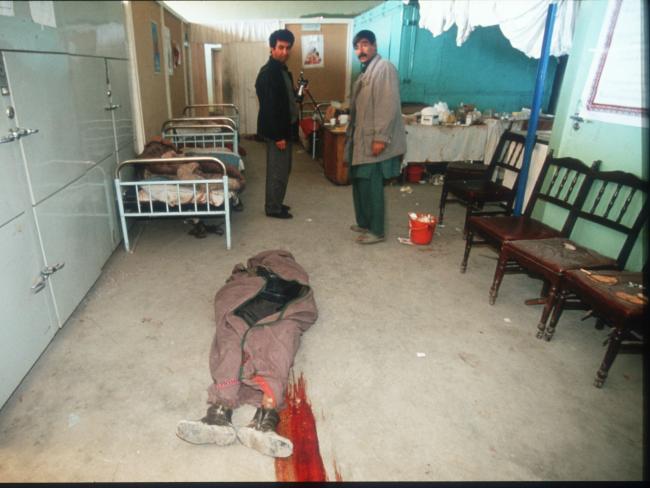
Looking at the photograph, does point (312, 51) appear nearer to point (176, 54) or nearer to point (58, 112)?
point (176, 54)

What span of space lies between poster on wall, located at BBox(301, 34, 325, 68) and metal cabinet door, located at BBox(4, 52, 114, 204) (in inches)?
249

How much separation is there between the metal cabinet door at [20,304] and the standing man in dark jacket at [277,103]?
86.6 inches

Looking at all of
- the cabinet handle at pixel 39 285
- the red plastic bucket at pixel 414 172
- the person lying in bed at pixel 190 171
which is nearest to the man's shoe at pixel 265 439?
the cabinet handle at pixel 39 285

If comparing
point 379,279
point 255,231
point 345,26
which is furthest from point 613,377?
point 345,26

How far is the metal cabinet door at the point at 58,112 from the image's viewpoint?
6.23 feet

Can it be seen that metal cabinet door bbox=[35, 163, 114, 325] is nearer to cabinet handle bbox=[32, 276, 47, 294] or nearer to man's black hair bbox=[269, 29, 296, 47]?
cabinet handle bbox=[32, 276, 47, 294]

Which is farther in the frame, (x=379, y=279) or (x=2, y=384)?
(x=379, y=279)

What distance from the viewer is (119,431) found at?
169cm

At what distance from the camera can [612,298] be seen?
1.87 metres

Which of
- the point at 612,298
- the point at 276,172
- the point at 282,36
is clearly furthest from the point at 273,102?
the point at 612,298

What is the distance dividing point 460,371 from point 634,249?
1.29m

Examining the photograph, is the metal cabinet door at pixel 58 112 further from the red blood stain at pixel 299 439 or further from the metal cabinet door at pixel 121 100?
the red blood stain at pixel 299 439

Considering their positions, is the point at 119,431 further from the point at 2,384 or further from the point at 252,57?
the point at 252,57

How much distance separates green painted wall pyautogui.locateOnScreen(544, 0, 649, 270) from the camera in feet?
7.77
